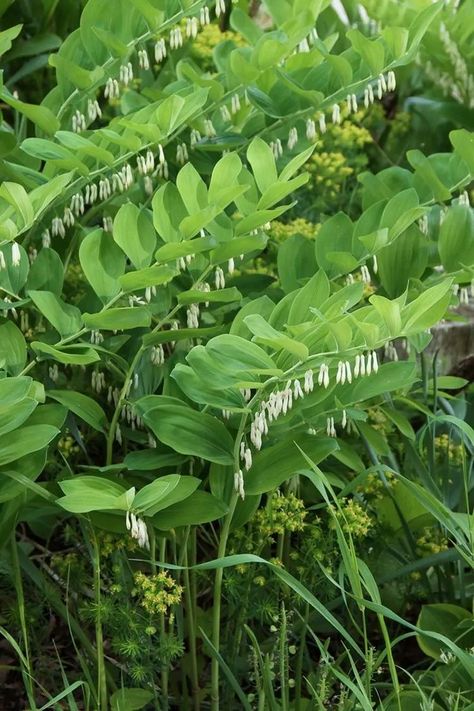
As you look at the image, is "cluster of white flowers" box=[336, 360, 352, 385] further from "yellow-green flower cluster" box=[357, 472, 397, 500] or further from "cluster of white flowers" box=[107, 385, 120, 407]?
"yellow-green flower cluster" box=[357, 472, 397, 500]

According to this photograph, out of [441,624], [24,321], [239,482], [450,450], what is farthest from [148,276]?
[450,450]

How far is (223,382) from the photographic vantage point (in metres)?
1.22

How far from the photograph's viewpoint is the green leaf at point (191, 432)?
129cm

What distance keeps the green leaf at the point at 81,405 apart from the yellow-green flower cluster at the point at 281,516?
260mm

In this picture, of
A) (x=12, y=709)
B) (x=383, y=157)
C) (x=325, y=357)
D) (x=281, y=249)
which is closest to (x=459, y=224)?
(x=281, y=249)

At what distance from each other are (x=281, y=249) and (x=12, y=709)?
0.86 metres

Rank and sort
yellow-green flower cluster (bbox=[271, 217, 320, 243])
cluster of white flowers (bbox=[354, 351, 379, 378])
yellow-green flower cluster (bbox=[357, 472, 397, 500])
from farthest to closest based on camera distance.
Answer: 1. yellow-green flower cluster (bbox=[271, 217, 320, 243])
2. yellow-green flower cluster (bbox=[357, 472, 397, 500])
3. cluster of white flowers (bbox=[354, 351, 379, 378])

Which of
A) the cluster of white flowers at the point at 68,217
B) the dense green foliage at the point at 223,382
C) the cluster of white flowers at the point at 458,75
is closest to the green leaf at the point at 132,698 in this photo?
the dense green foliage at the point at 223,382

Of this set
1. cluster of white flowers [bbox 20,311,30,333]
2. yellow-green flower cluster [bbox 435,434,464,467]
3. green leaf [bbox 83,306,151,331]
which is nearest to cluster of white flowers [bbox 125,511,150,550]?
green leaf [bbox 83,306,151,331]

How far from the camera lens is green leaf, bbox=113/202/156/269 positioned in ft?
4.36

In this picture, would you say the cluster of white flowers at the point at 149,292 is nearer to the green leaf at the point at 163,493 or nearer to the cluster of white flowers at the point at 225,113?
the green leaf at the point at 163,493

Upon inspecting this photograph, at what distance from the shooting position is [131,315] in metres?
1.29

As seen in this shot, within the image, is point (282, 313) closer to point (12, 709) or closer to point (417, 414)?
point (12, 709)

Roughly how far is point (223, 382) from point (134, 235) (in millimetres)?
246
